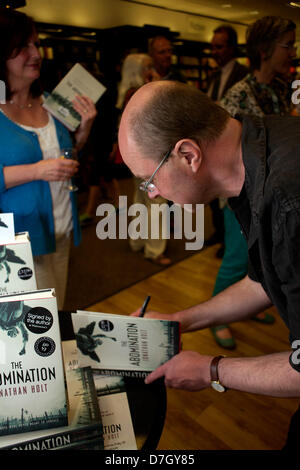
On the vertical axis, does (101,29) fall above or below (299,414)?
above

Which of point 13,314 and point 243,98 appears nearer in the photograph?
point 13,314

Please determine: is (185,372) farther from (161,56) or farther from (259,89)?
(161,56)

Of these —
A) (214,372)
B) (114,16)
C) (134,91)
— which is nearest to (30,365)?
(214,372)

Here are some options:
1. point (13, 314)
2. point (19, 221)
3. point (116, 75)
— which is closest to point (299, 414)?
point (13, 314)

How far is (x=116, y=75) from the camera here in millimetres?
4523

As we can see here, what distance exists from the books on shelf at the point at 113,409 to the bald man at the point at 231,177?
87 mm

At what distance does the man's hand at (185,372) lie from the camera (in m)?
0.94

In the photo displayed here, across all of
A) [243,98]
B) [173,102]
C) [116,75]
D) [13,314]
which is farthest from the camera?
[116,75]

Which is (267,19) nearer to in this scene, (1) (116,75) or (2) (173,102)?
(2) (173,102)

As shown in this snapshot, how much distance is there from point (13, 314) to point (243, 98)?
1.74m

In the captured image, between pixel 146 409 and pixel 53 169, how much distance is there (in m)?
0.98

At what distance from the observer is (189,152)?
0.84m

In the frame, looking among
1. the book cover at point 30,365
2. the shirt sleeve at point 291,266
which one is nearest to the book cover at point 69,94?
the book cover at point 30,365

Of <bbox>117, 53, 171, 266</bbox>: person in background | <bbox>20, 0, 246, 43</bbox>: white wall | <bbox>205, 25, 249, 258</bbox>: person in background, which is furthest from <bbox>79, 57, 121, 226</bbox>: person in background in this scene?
<bbox>205, 25, 249, 258</bbox>: person in background
